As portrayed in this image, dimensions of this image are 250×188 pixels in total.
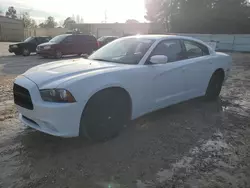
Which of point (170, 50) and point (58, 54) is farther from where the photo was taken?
point (58, 54)

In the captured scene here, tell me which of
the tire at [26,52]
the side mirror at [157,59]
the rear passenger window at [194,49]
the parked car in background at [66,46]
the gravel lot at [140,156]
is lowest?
the tire at [26,52]

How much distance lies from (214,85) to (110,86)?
11.0 feet

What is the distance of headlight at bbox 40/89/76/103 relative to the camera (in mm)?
3158

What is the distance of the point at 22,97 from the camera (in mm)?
3498

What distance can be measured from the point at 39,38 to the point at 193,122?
57.3ft

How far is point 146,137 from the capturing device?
3943mm

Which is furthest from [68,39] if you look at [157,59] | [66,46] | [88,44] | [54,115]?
[54,115]

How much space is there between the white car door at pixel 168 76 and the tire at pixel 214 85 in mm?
1231

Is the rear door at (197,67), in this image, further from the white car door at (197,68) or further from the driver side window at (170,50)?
the driver side window at (170,50)

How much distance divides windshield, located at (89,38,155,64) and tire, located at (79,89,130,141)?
75 centimetres

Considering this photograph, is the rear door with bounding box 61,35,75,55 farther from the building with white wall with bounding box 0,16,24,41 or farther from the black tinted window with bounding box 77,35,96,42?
the building with white wall with bounding box 0,16,24,41

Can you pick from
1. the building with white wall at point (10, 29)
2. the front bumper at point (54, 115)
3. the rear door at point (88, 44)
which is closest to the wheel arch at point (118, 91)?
the front bumper at point (54, 115)

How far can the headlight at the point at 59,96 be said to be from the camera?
3.16 metres

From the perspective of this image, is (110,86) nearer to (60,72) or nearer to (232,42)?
(60,72)
